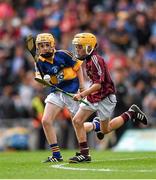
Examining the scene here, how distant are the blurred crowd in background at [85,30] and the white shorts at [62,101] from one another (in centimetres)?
669

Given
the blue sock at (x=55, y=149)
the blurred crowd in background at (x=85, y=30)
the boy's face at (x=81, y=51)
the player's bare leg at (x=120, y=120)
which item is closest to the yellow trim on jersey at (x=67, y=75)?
the boy's face at (x=81, y=51)

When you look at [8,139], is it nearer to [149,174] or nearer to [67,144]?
[67,144]

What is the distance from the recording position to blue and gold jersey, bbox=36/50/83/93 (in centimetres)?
1301

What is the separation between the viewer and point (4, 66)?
74.8 ft

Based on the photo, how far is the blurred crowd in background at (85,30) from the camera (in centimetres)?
2058

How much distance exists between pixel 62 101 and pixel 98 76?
1.02 m

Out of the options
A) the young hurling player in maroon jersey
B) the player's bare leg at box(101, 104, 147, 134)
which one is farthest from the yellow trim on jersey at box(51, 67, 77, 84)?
the player's bare leg at box(101, 104, 147, 134)

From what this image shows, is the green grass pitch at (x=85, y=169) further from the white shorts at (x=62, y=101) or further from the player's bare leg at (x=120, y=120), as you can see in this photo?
the white shorts at (x=62, y=101)

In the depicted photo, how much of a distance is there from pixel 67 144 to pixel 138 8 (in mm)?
4331

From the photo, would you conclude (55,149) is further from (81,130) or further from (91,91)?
(91,91)

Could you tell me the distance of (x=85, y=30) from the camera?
75.3 ft

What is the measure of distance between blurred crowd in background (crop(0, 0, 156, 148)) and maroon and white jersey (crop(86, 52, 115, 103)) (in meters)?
7.04

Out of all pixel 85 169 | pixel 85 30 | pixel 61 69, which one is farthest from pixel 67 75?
pixel 85 30

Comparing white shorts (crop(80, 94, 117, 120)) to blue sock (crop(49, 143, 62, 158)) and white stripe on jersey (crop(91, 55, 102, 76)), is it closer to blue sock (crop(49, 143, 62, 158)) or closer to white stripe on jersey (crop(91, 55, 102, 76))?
white stripe on jersey (crop(91, 55, 102, 76))
